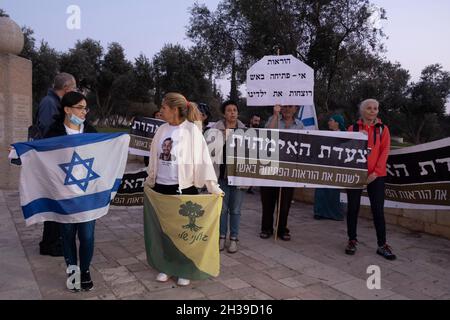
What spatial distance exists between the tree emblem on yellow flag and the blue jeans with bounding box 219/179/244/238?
115cm

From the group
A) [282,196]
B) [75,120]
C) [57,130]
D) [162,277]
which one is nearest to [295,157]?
[282,196]

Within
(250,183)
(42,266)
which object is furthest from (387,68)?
(42,266)

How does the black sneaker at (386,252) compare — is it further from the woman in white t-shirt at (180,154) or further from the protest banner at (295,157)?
the woman in white t-shirt at (180,154)

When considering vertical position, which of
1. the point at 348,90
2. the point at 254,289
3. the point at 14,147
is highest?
the point at 348,90

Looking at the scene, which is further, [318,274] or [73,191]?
[318,274]

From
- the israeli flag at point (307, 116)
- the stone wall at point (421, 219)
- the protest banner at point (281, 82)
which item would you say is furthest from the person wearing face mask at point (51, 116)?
the stone wall at point (421, 219)

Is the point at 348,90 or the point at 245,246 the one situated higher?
the point at 348,90

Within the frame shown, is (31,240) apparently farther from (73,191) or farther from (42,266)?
(73,191)

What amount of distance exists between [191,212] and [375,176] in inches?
93.1

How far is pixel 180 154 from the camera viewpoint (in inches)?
149

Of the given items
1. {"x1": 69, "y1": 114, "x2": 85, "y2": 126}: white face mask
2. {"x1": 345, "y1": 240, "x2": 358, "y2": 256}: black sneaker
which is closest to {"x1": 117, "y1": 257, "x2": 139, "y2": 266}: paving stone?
{"x1": 69, "y1": 114, "x2": 85, "y2": 126}: white face mask

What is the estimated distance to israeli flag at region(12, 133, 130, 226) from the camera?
3422mm

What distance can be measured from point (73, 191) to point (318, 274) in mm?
2584

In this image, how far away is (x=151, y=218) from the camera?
12.8 feet
